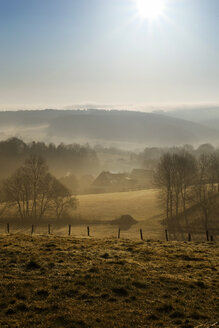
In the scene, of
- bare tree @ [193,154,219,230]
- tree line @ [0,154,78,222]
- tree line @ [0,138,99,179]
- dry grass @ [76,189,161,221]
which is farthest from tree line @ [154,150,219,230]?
tree line @ [0,138,99,179]

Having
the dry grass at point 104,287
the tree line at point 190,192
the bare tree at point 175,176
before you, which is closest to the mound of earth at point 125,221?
the tree line at point 190,192

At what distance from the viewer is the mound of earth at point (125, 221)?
7000 centimetres

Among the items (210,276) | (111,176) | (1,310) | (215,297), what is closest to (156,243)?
(210,276)

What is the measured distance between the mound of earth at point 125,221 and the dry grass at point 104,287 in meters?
43.5

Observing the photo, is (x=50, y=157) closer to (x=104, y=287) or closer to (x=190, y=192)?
(x=190, y=192)

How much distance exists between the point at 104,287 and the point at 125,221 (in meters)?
55.4

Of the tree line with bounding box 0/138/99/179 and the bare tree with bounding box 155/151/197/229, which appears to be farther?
the tree line with bounding box 0/138/99/179

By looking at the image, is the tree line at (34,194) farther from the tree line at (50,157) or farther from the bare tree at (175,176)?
the tree line at (50,157)

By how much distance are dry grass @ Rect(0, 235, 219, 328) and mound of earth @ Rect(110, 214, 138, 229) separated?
43.5 meters

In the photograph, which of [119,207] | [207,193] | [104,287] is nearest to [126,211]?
[119,207]

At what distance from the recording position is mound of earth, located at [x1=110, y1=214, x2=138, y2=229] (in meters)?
70.0

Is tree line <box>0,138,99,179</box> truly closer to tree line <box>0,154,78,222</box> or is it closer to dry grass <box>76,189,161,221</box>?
tree line <box>0,154,78,222</box>

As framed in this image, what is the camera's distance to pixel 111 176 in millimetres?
146500

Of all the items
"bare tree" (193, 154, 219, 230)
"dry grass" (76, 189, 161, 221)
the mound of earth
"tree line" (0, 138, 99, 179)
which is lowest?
the mound of earth
